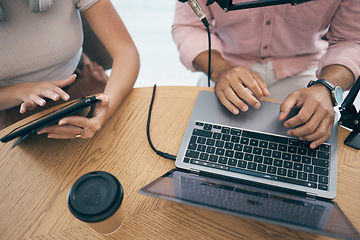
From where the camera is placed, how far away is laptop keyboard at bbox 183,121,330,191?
579mm

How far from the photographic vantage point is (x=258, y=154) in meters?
0.62

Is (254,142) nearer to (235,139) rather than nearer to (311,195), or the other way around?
(235,139)

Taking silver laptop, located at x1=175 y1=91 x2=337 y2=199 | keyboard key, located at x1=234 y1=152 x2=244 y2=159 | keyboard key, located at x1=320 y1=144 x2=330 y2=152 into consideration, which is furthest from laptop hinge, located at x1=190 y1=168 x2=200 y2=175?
keyboard key, located at x1=320 y1=144 x2=330 y2=152

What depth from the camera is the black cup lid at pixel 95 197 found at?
425 mm

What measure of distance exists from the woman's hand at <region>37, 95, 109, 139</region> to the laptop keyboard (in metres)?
0.26

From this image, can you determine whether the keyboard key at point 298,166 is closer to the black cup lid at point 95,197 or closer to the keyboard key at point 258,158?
the keyboard key at point 258,158

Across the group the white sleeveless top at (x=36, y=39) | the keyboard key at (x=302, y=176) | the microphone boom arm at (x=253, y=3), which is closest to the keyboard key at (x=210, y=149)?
the keyboard key at (x=302, y=176)

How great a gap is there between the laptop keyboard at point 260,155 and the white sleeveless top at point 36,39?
598mm

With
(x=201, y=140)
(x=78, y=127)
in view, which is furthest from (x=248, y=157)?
(x=78, y=127)

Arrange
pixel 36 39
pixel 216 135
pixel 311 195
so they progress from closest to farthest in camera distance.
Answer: pixel 311 195, pixel 216 135, pixel 36 39

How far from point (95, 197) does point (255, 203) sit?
0.31m

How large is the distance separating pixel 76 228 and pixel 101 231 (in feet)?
0.24

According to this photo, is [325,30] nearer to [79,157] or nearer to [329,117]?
[329,117]

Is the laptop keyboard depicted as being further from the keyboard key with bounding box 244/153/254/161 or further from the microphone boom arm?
the microphone boom arm
